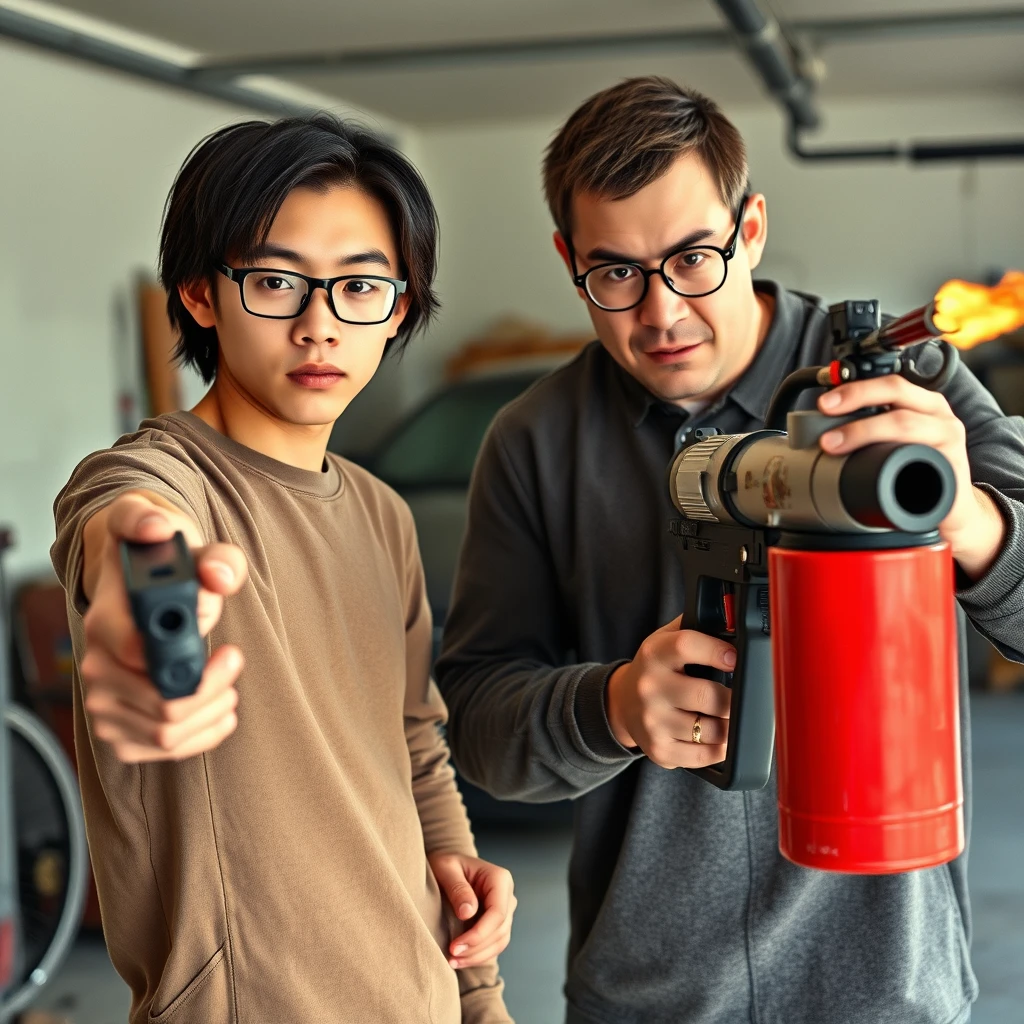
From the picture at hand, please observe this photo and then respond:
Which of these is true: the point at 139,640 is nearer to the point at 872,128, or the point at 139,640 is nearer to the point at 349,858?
the point at 349,858

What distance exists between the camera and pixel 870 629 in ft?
2.54

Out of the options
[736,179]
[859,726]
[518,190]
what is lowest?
[859,726]

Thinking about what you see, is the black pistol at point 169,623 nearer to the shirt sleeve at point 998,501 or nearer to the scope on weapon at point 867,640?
the scope on weapon at point 867,640

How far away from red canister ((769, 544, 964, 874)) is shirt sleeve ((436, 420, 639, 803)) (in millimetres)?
509

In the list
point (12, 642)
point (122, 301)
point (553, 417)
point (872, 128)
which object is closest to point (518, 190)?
point (872, 128)

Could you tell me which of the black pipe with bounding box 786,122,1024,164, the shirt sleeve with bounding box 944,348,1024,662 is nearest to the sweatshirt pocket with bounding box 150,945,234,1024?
the shirt sleeve with bounding box 944,348,1024,662

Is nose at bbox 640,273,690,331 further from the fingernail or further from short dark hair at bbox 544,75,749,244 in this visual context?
the fingernail

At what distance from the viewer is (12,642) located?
374 cm

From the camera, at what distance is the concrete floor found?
3.19 metres

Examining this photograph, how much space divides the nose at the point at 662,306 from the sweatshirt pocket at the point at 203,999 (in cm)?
75

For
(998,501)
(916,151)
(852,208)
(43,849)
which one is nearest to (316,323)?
(998,501)

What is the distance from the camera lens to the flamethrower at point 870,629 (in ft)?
2.54

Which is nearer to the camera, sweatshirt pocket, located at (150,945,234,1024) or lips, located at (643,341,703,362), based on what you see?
sweatshirt pocket, located at (150,945,234,1024)

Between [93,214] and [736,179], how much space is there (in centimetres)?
368
